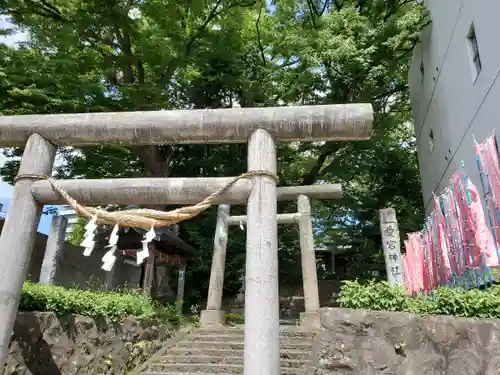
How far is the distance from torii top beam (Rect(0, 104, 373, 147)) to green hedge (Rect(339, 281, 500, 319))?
9.09ft

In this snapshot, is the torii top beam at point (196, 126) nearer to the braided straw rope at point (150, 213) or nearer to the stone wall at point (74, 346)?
the braided straw rope at point (150, 213)

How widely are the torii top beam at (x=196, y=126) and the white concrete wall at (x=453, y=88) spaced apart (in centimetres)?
561

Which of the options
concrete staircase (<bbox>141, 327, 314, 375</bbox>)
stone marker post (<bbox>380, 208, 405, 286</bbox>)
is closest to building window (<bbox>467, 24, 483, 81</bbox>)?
stone marker post (<bbox>380, 208, 405, 286</bbox>)

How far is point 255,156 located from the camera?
4.81 meters

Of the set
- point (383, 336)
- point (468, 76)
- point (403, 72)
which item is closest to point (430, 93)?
point (468, 76)

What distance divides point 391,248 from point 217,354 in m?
5.39

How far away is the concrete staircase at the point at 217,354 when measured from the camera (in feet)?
27.7

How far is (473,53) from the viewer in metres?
10.1

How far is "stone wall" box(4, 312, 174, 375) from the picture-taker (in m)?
6.50

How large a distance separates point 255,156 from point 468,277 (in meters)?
5.76

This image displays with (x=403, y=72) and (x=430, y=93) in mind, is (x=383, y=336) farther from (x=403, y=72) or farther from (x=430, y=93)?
(x=403, y=72)

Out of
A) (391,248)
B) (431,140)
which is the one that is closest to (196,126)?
(391,248)

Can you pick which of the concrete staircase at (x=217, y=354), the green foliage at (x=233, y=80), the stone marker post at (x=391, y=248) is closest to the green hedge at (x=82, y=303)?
the concrete staircase at (x=217, y=354)

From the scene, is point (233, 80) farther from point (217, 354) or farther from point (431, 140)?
point (217, 354)
